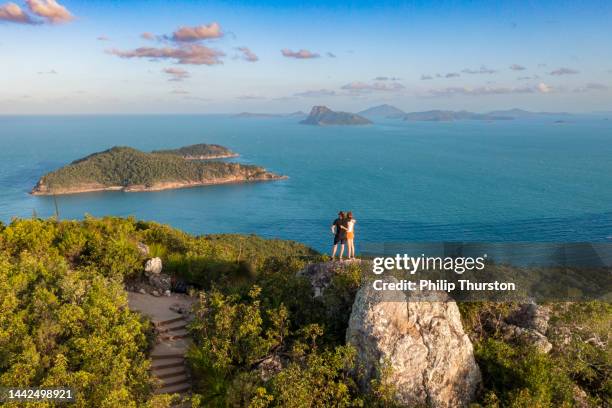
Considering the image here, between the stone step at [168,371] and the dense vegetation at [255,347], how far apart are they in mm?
494

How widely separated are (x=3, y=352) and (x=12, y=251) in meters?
7.82

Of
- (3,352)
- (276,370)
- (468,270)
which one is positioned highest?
(468,270)

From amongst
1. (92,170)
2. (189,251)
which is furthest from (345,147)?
(189,251)

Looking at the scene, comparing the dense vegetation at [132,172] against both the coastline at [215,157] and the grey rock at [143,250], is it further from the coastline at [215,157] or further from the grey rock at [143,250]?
the grey rock at [143,250]

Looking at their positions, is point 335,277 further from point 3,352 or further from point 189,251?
point 189,251

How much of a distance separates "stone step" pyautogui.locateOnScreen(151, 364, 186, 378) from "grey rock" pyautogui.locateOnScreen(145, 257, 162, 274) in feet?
18.8

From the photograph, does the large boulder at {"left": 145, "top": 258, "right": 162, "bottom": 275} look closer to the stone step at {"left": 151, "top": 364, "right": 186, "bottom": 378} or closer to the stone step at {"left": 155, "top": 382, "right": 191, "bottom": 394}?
the stone step at {"left": 151, "top": 364, "right": 186, "bottom": 378}

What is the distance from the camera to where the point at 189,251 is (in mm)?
18141

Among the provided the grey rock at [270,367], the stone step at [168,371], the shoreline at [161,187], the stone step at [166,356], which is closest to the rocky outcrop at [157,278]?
the stone step at [166,356]

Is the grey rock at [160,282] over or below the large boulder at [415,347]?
below

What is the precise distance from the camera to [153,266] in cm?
1600

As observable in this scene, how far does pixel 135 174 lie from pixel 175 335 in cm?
11747

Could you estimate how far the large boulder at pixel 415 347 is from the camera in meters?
8.67

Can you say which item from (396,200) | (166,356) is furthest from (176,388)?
(396,200)
